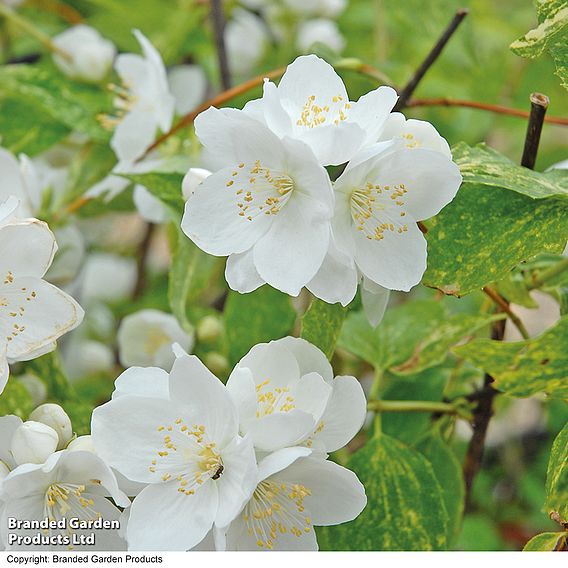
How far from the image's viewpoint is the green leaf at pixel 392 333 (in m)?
0.90

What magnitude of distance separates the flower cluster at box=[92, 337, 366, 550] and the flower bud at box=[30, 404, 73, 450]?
0.20 feet

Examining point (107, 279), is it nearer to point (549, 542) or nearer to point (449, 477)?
point (449, 477)

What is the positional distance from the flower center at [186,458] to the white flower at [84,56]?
66 centimetres

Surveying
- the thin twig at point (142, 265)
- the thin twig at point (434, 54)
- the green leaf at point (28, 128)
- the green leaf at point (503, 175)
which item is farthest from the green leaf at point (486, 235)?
the thin twig at point (142, 265)

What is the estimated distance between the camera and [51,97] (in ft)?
3.51

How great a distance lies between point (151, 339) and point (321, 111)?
46 centimetres

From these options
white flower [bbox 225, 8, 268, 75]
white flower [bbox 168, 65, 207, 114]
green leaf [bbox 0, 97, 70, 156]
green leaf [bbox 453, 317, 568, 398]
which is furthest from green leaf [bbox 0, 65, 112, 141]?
green leaf [bbox 453, 317, 568, 398]

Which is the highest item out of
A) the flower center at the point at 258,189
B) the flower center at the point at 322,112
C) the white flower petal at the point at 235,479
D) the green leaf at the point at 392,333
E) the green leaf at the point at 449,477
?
the flower center at the point at 322,112

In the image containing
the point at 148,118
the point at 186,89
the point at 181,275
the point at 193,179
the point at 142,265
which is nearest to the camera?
the point at 193,179

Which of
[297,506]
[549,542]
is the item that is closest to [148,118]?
[297,506]

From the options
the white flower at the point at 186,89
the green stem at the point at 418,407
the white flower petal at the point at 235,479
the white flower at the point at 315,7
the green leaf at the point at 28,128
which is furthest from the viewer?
the white flower at the point at 315,7

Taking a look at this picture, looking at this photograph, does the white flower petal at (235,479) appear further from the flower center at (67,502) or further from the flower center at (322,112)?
the flower center at (322,112)

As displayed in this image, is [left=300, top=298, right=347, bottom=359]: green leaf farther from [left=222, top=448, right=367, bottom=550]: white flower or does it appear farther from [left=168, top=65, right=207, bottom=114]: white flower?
[left=168, top=65, right=207, bottom=114]: white flower
